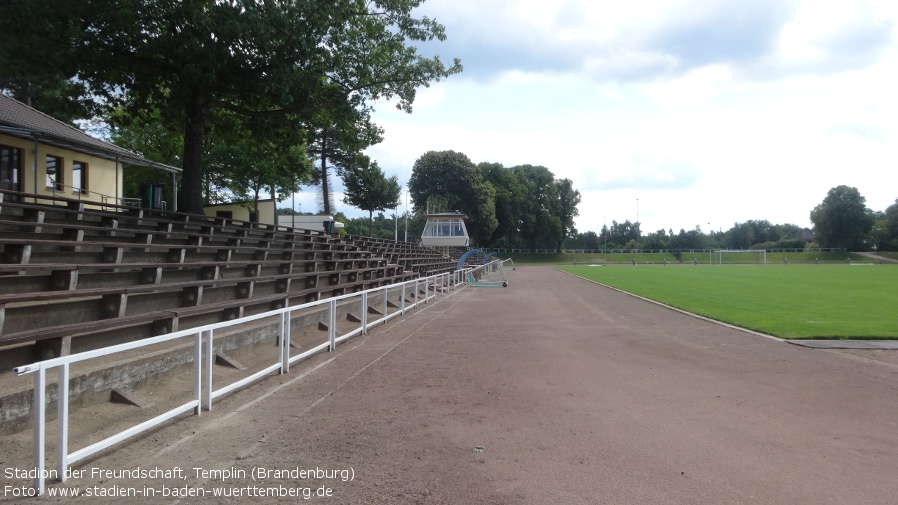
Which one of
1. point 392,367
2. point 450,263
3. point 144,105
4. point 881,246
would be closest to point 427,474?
point 392,367

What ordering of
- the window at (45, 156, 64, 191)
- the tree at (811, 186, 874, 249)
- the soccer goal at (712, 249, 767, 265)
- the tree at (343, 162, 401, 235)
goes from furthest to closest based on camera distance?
the tree at (811, 186, 874, 249), the soccer goal at (712, 249, 767, 265), the tree at (343, 162, 401, 235), the window at (45, 156, 64, 191)

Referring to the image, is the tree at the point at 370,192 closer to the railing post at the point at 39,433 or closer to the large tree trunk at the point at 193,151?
the large tree trunk at the point at 193,151

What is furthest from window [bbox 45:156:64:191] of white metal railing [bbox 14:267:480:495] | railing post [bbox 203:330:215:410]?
railing post [bbox 203:330:215:410]

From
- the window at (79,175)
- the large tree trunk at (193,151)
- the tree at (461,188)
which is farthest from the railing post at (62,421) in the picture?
the tree at (461,188)

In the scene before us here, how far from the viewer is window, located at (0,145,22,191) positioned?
626 inches

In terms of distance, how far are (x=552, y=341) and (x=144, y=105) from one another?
1355cm

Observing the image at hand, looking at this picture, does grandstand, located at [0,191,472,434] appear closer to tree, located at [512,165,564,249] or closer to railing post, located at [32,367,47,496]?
railing post, located at [32,367,47,496]

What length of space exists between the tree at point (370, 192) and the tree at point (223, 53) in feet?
123

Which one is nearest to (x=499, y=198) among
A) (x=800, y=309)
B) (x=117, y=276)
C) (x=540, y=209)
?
(x=540, y=209)

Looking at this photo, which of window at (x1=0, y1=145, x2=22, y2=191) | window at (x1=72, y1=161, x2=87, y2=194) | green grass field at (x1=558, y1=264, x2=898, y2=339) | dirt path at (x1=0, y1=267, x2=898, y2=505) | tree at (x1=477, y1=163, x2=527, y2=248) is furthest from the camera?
tree at (x1=477, y1=163, x2=527, y2=248)

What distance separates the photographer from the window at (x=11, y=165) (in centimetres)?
1590

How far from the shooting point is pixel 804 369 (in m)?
8.80

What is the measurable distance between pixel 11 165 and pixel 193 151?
19.3 feet

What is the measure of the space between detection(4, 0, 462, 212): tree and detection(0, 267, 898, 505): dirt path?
8308 mm
